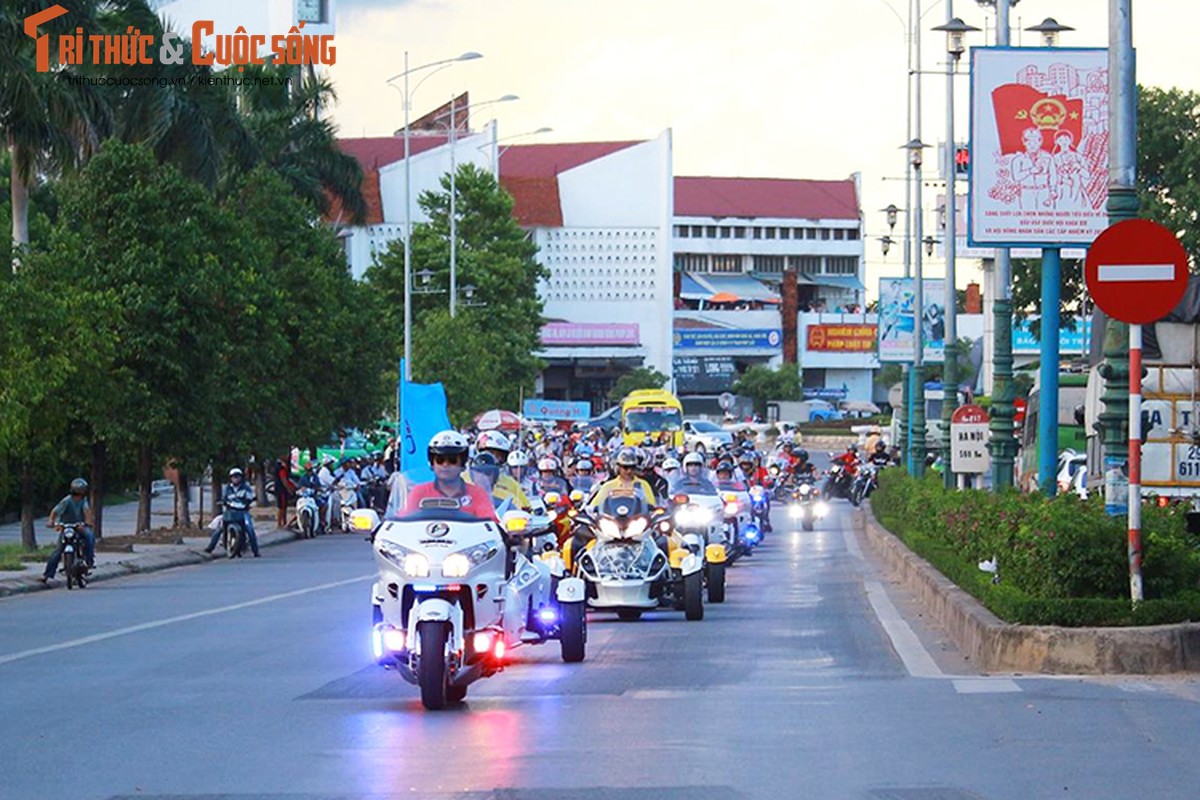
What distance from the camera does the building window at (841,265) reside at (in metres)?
146

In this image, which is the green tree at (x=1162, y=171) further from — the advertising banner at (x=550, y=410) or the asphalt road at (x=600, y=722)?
the asphalt road at (x=600, y=722)

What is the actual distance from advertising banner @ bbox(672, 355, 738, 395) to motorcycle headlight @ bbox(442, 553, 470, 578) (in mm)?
117537

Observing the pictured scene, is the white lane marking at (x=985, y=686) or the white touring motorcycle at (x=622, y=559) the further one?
the white touring motorcycle at (x=622, y=559)

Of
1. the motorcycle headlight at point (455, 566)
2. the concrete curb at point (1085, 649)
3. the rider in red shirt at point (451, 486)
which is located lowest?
the concrete curb at point (1085, 649)

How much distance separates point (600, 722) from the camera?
12.5 m

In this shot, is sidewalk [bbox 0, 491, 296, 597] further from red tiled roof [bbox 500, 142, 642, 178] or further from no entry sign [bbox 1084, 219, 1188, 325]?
red tiled roof [bbox 500, 142, 642, 178]

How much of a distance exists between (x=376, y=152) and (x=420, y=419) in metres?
101

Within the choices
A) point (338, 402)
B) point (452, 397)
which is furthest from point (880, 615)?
point (452, 397)

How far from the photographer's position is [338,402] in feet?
186

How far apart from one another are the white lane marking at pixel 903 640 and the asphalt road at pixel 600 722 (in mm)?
73

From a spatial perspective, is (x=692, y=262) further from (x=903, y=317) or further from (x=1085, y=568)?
(x=1085, y=568)

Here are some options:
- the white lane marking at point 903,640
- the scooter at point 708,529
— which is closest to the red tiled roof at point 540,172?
the scooter at point 708,529

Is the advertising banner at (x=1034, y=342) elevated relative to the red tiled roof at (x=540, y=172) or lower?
lower

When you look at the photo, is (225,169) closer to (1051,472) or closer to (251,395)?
(251,395)
